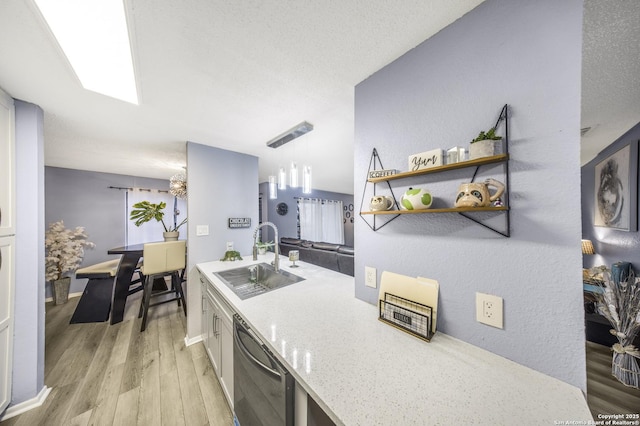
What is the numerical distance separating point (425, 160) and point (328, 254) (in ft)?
7.98

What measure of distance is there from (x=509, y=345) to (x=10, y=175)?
2.94 meters

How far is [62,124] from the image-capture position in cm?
174

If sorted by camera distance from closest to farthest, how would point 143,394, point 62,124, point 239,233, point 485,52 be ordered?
point 485,52
point 143,394
point 62,124
point 239,233

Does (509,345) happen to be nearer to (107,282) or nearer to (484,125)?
(484,125)

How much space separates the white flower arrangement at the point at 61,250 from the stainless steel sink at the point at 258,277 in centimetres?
347

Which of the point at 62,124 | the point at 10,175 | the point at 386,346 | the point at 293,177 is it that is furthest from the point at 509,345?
the point at 62,124

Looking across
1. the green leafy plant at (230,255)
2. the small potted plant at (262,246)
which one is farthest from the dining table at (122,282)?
the small potted plant at (262,246)

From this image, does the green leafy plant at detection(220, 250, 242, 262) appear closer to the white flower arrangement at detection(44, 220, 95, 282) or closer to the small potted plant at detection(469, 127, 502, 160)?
the small potted plant at detection(469, 127, 502, 160)

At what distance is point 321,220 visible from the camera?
5.89m

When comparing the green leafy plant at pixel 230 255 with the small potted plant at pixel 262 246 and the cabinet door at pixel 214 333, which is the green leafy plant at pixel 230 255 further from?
the cabinet door at pixel 214 333

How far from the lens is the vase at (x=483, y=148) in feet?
2.42

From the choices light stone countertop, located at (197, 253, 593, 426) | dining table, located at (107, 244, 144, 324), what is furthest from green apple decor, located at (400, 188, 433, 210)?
dining table, located at (107, 244, 144, 324)

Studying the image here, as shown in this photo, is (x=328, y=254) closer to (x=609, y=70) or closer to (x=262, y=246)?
(x=262, y=246)

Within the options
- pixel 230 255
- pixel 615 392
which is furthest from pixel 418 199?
pixel 230 255
